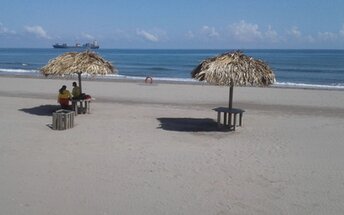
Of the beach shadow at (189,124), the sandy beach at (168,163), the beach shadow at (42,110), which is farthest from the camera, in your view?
the beach shadow at (42,110)

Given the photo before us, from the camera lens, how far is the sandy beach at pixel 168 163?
18.1 ft

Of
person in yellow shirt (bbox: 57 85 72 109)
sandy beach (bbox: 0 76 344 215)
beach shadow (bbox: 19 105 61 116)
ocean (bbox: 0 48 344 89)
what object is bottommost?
sandy beach (bbox: 0 76 344 215)

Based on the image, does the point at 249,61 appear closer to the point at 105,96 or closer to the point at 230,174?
the point at 230,174

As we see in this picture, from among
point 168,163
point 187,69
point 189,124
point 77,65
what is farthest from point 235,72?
point 187,69

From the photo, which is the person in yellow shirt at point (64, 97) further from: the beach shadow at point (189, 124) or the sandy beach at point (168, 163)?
the beach shadow at point (189, 124)

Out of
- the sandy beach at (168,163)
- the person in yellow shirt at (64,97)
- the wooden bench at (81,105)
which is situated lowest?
the sandy beach at (168,163)

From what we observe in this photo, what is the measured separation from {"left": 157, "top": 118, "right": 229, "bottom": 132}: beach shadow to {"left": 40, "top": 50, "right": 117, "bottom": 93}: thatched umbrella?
2354mm

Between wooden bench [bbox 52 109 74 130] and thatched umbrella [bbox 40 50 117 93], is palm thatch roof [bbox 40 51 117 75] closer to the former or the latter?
thatched umbrella [bbox 40 50 117 93]

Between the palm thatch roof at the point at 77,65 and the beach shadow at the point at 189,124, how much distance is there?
2353mm

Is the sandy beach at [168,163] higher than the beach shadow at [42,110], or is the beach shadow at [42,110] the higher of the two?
the beach shadow at [42,110]

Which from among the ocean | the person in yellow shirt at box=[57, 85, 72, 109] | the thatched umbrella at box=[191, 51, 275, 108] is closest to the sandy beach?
the person in yellow shirt at box=[57, 85, 72, 109]

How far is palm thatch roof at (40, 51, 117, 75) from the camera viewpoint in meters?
11.8

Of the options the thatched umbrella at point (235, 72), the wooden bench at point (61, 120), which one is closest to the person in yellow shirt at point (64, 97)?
the wooden bench at point (61, 120)

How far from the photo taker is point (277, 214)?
17.3 ft
